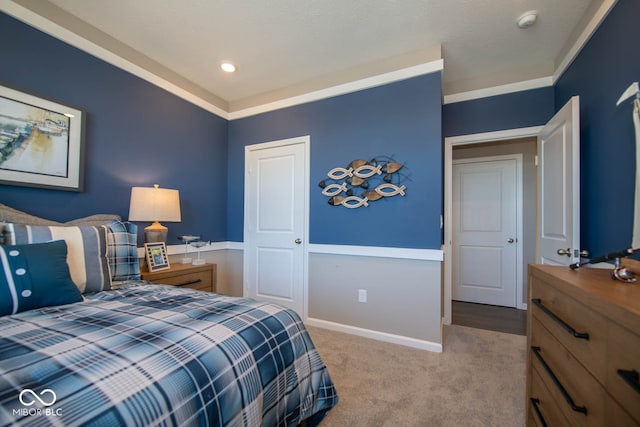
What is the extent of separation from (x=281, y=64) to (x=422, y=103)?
142 cm

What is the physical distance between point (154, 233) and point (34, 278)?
1176 millimetres

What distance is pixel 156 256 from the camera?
2.26m

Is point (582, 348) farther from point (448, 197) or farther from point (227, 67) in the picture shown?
point (227, 67)

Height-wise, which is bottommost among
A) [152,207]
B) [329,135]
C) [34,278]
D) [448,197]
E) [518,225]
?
[34,278]

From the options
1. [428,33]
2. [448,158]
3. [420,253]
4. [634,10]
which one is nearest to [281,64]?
[428,33]

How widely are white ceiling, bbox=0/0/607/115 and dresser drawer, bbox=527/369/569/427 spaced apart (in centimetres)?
234

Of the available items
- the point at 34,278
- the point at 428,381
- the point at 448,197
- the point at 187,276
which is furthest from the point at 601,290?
the point at 187,276

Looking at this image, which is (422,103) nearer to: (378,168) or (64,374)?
(378,168)

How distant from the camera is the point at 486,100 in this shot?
2666mm

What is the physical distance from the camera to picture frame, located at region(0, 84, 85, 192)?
1.68m

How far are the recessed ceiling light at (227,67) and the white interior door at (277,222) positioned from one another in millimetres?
823

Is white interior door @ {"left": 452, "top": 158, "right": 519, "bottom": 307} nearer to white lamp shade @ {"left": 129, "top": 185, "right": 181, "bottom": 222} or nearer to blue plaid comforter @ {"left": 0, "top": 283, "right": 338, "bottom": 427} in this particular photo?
blue plaid comforter @ {"left": 0, "top": 283, "right": 338, "bottom": 427}

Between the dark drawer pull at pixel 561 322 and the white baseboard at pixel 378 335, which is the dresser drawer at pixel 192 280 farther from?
the dark drawer pull at pixel 561 322

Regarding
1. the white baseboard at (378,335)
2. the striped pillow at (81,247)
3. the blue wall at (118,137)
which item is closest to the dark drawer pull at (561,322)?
the white baseboard at (378,335)
